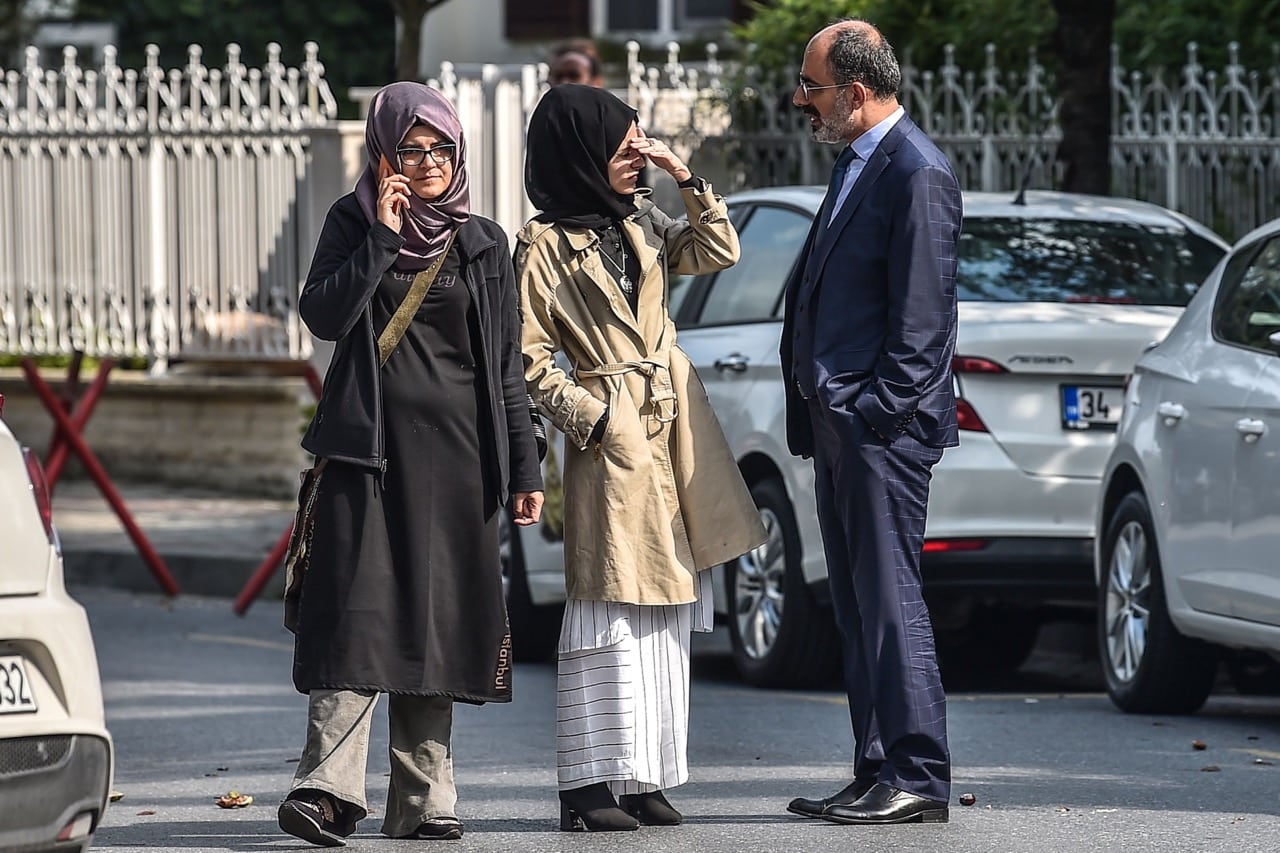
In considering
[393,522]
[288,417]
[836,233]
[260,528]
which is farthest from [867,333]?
[288,417]

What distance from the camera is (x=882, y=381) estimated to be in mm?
5625

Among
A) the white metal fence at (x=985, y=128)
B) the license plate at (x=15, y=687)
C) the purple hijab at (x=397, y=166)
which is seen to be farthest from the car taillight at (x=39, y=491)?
the white metal fence at (x=985, y=128)

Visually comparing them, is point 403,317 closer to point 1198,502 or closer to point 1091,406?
point 1198,502

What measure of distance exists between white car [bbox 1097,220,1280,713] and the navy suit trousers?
1.63 m

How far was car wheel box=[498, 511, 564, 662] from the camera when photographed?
9484 mm

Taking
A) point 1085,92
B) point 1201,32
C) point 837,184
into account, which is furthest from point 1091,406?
point 1201,32

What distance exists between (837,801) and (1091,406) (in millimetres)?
2599

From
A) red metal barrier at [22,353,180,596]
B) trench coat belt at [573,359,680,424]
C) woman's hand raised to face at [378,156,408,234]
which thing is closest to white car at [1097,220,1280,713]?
trench coat belt at [573,359,680,424]

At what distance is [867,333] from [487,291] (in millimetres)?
892

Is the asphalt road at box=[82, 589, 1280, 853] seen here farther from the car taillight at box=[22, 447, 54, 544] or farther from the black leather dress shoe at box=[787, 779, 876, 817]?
the car taillight at box=[22, 447, 54, 544]

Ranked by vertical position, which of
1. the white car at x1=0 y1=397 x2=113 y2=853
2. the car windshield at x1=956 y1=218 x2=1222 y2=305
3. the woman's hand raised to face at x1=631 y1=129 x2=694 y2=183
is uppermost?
the woman's hand raised to face at x1=631 y1=129 x2=694 y2=183

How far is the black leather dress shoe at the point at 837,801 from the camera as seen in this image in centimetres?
579

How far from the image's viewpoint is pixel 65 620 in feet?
14.4

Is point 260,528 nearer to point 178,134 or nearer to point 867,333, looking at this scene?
point 178,134
